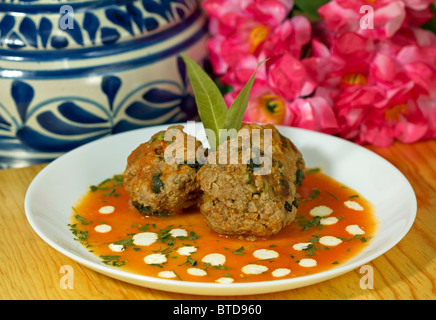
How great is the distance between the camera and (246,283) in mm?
1337

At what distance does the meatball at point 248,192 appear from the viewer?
1.52 metres

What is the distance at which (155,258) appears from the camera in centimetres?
151

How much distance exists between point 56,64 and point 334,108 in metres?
0.86

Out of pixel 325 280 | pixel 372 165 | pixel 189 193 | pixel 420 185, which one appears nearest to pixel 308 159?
pixel 372 165

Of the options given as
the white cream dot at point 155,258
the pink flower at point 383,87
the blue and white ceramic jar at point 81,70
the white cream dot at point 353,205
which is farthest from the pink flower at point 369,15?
the white cream dot at point 155,258

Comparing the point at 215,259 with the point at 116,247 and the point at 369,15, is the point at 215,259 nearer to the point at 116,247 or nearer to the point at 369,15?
the point at 116,247

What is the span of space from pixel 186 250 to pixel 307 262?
273 millimetres

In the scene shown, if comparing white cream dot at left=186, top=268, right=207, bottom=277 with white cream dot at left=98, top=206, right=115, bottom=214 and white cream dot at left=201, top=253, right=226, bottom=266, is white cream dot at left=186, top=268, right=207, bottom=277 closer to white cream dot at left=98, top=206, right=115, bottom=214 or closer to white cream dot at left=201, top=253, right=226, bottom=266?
white cream dot at left=201, top=253, right=226, bottom=266

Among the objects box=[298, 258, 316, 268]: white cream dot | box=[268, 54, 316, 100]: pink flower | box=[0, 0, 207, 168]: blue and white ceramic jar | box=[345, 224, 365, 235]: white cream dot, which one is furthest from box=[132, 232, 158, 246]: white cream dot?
box=[268, 54, 316, 100]: pink flower

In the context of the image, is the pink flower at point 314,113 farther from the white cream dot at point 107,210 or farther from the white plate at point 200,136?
the white cream dot at point 107,210

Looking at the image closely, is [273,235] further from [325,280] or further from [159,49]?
[159,49]

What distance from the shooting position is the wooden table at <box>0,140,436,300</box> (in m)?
1.47

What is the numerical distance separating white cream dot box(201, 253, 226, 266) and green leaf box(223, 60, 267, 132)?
0.34 m

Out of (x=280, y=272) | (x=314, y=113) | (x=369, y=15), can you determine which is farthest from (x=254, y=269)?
(x=369, y=15)
